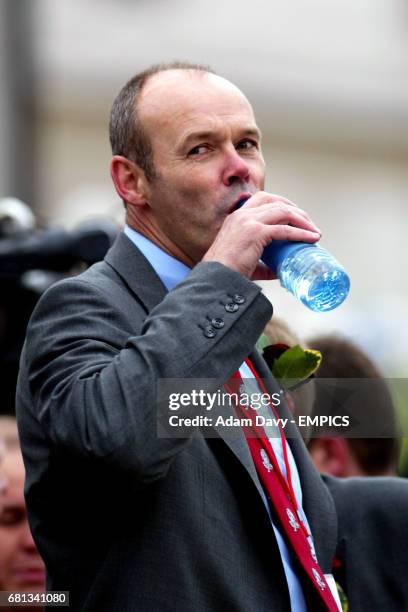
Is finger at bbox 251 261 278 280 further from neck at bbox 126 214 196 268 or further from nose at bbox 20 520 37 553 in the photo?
nose at bbox 20 520 37 553

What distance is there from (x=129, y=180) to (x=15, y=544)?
144cm

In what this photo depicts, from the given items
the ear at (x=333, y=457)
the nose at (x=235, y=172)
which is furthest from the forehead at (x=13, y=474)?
the nose at (x=235, y=172)

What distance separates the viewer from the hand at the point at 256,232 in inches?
93.0

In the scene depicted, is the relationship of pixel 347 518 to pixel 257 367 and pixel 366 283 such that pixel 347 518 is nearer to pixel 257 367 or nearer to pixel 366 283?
pixel 257 367

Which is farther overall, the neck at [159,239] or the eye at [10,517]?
the eye at [10,517]

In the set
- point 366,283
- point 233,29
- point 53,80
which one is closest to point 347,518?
point 366,283

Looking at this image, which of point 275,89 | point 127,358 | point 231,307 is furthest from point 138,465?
point 275,89

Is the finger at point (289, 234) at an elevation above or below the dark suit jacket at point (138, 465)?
above

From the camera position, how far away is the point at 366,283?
61.0 ft

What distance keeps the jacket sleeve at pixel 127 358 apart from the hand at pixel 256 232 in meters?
0.03

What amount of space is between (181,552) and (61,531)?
0.23 m

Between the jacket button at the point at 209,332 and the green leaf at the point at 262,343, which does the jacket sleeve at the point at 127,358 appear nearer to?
the jacket button at the point at 209,332

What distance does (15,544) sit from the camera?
12.6ft

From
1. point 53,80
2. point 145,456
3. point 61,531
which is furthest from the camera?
point 53,80
